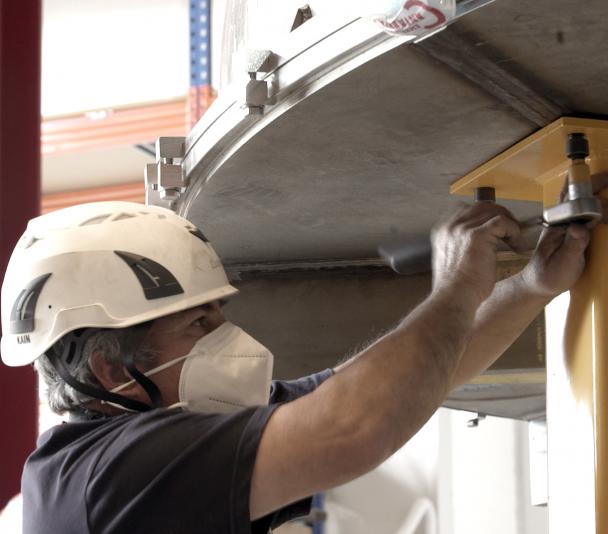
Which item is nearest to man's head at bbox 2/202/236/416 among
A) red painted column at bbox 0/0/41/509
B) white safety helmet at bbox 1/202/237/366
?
white safety helmet at bbox 1/202/237/366

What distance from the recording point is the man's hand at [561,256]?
116cm

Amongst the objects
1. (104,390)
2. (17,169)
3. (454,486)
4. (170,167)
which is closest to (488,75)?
(170,167)

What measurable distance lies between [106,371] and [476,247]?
498 millimetres

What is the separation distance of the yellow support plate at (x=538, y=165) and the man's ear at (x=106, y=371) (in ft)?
1.58

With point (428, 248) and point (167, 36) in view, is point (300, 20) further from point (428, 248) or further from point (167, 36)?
point (167, 36)

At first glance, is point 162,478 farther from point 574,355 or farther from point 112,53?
point 112,53

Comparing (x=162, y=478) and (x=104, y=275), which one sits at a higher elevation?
(x=104, y=275)

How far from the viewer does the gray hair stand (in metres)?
1.33

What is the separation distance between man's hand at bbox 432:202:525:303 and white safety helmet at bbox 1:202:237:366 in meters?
0.30

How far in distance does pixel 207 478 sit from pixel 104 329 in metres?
0.28

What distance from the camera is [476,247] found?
4.05 ft

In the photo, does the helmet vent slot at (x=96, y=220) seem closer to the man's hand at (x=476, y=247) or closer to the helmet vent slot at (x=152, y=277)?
the helmet vent slot at (x=152, y=277)

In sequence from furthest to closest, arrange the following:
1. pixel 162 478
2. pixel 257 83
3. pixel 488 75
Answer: pixel 162 478 < pixel 257 83 < pixel 488 75

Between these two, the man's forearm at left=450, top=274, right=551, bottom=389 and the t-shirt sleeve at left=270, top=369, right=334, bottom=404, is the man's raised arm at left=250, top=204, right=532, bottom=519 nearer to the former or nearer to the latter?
the man's forearm at left=450, top=274, right=551, bottom=389
